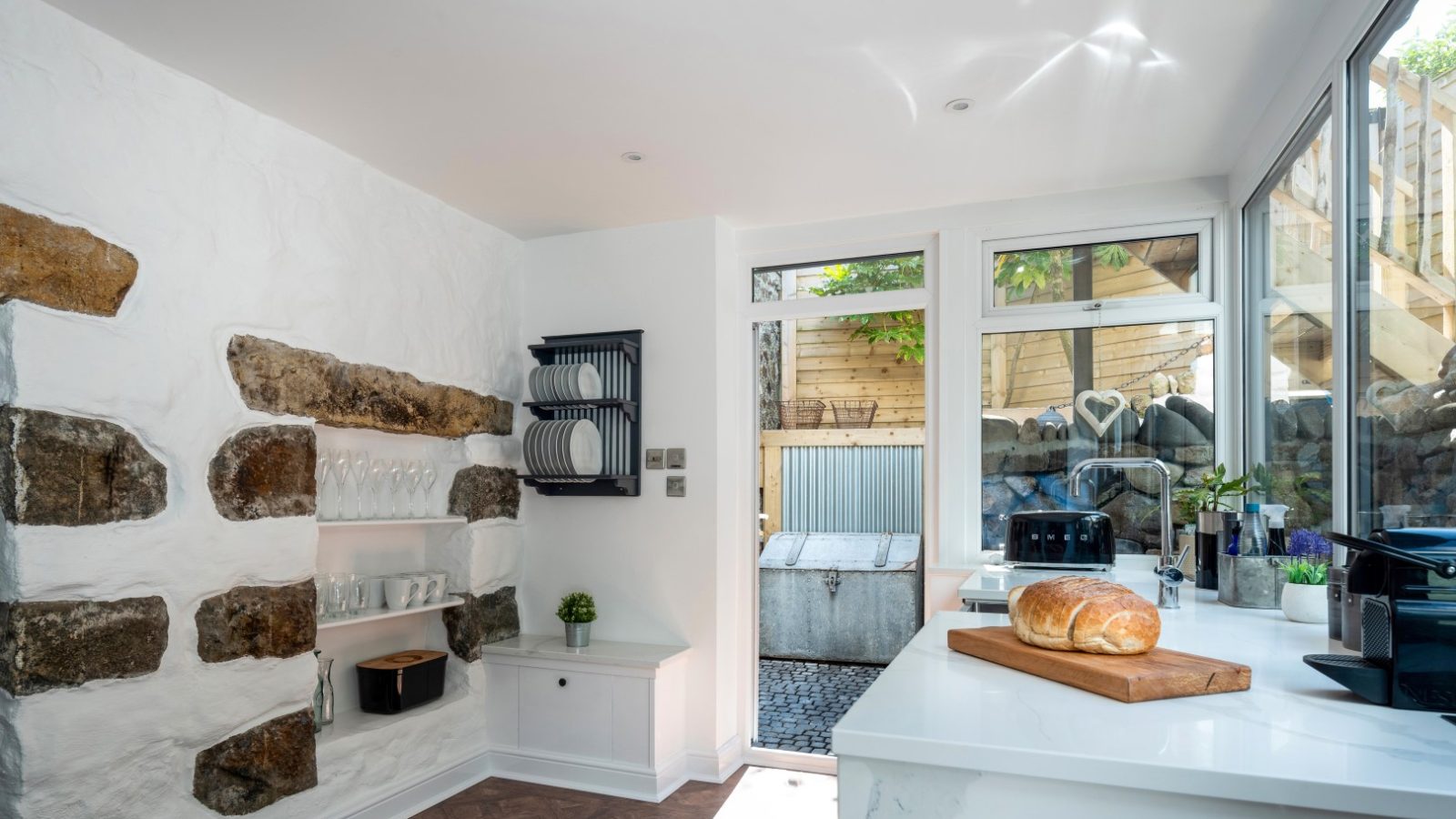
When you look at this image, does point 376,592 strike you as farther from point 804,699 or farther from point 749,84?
point 804,699

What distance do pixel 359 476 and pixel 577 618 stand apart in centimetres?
112

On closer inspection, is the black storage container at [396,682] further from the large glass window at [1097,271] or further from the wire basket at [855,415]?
the wire basket at [855,415]

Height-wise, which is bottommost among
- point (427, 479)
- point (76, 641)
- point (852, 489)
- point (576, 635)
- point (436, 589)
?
point (576, 635)

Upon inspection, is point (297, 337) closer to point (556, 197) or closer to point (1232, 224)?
point (556, 197)

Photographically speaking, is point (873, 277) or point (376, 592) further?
point (873, 277)

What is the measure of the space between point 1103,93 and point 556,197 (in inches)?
82.5

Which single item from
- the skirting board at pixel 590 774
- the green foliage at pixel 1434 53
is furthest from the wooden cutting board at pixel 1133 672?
the skirting board at pixel 590 774

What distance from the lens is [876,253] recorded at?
3.99m

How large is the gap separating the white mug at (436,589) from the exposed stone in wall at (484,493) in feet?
0.90

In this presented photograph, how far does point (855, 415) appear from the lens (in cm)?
682

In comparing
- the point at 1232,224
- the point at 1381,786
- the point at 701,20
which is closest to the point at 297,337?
the point at 701,20

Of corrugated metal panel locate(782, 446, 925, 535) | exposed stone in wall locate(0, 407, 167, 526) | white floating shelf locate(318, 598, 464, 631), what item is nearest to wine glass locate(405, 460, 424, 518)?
white floating shelf locate(318, 598, 464, 631)

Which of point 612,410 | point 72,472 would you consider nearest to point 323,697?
point 72,472

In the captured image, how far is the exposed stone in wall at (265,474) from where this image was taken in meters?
2.66
